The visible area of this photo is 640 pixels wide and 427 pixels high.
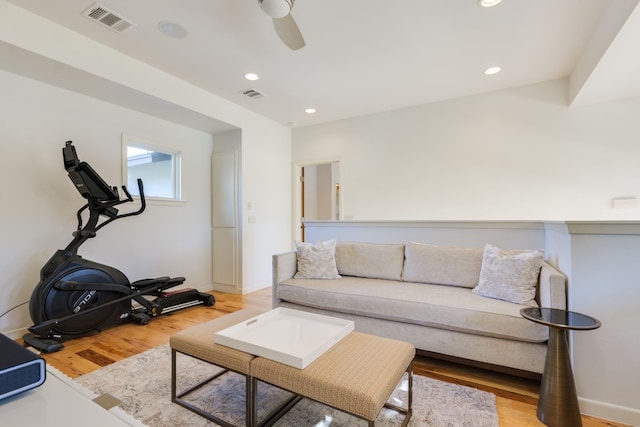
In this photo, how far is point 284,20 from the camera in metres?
1.93

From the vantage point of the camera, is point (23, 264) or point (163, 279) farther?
point (163, 279)

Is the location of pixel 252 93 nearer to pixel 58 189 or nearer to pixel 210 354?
pixel 58 189

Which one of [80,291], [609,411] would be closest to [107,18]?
[80,291]

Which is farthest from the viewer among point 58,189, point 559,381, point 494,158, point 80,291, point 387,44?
point 494,158

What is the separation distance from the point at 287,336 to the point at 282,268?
1.27 metres

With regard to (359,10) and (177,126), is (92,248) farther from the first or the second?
(359,10)

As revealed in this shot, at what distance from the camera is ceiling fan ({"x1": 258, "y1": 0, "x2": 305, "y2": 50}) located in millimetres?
1794

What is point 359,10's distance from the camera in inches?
92.8

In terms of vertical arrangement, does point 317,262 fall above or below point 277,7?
below

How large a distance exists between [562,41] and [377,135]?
2357mm

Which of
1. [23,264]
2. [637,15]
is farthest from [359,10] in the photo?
[23,264]

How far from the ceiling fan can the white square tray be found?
190 cm

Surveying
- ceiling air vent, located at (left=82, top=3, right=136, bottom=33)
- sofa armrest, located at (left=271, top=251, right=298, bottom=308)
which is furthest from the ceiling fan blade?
sofa armrest, located at (left=271, top=251, right=298, bottom=308)

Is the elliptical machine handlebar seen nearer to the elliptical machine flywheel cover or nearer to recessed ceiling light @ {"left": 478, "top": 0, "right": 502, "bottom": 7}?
the elliptical machine flywheel cover
